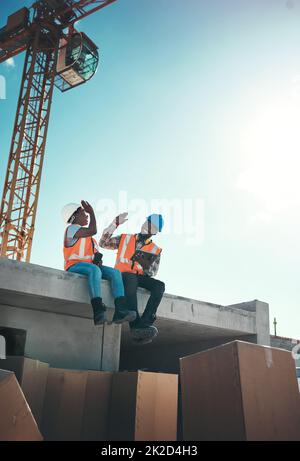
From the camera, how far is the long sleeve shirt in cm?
555

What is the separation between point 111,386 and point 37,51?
21.8 m

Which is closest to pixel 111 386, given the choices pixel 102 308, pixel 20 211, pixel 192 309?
pixel 102 308

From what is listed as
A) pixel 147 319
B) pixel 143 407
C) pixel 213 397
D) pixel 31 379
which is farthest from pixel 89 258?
pixel 213 397

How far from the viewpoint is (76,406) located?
155 inches

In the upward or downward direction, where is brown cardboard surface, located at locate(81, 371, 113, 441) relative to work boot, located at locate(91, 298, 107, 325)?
downward

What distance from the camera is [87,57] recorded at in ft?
75.7

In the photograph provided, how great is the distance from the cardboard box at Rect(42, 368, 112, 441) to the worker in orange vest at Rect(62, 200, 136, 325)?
0.84 meters

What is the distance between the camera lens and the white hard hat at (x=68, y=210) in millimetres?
5348

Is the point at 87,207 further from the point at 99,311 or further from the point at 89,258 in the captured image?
the point at 99,311

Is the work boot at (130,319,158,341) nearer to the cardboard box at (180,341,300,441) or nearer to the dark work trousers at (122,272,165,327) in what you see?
the dark work trousers at (122,272,165,327)

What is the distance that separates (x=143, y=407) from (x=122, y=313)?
121 cm

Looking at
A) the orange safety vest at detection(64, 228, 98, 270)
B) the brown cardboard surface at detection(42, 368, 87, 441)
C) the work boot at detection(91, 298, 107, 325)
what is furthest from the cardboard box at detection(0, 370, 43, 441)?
the orange safety vest at detection(64, 228, 98, 270)

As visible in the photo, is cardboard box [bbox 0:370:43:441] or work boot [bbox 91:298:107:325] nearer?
cardboard box [bbox 0:370:43:441]
